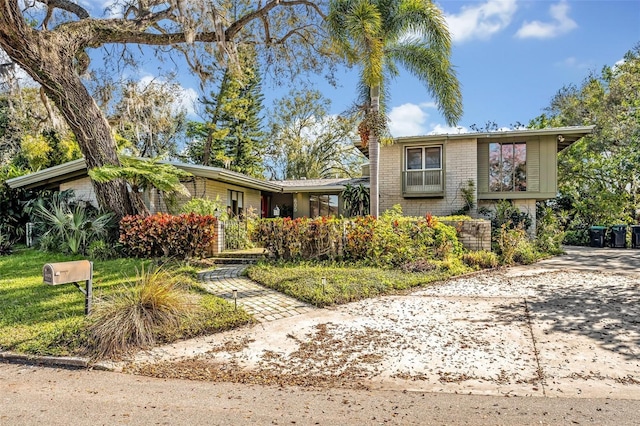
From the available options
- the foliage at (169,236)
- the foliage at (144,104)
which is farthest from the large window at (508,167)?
the foliage at (144,104)

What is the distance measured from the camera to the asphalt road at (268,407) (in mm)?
2998

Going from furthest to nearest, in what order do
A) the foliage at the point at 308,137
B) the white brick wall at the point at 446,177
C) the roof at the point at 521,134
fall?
the foliage at the point at 308,137, the white brick wall at the point at 446,177, the roof at the point at 521,134

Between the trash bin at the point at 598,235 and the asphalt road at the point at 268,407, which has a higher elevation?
the trash bin at the point at 598,235

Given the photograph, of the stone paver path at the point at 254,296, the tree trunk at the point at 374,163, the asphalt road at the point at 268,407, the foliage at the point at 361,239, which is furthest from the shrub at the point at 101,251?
the asphalt road at the point at 268,407

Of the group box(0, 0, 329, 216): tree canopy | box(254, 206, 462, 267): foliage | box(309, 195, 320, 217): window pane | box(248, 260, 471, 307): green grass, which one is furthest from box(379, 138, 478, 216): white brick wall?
box(248, 260, 471, 307): green grass

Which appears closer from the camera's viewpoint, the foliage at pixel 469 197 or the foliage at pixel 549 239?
the foliage at pixel 549 239

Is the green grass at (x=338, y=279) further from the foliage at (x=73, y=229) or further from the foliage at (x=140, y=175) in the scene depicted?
the foliage at (x=73, y=229)

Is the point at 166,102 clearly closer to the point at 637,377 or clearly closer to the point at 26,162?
the point at 26,162

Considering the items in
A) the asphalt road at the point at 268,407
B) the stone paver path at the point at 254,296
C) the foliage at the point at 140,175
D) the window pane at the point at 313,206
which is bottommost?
the asphalt road at the point at 268,407

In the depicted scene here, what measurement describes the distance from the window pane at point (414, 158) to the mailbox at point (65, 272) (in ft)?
48.2

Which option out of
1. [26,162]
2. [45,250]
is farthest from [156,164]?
[26,162]

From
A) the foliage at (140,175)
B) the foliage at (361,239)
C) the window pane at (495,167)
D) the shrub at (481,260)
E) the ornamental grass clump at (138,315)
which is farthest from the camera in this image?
the window pane at (495,167)

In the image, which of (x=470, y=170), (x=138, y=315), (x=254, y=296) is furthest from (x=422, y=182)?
(x=138, y=315)

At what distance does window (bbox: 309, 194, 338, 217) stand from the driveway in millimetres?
14012
